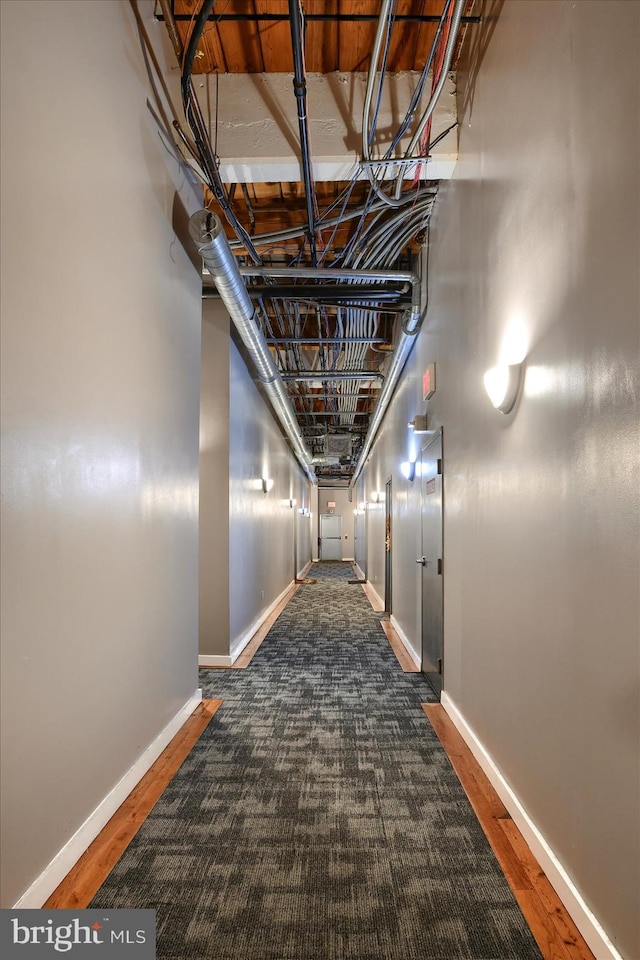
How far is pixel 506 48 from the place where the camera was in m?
2.57

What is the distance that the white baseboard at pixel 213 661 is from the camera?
16.8 feet

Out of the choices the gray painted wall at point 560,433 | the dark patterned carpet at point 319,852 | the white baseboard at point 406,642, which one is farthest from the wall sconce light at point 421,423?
the dark patterned carpet at point 319,852

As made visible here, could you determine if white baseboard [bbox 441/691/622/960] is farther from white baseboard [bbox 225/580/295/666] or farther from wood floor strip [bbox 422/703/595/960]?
white baseboard [bbox 225/580/295/666]

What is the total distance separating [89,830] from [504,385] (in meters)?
2.51

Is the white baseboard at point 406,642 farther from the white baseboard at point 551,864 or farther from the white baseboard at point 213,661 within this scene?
the white baseboard at point 551,864

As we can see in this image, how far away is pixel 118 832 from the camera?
2.30 metres

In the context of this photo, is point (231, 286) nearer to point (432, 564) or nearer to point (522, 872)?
point (432, 564)

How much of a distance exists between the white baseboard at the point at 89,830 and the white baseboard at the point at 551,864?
5.54ft

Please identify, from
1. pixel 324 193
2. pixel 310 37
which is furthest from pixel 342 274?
pixel 310 37

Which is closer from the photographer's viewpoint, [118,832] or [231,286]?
[118,832]

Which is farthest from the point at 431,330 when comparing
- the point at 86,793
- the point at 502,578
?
the point at 86,793

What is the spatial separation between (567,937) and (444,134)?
4.00m

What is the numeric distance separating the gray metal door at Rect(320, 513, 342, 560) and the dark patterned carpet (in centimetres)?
1843

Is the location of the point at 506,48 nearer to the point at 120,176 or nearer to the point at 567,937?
the point at 120,176
